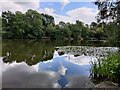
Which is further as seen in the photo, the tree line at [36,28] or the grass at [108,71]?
the tree line at [36,28]

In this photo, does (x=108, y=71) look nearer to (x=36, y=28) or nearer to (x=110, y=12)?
(x=110, y=12)

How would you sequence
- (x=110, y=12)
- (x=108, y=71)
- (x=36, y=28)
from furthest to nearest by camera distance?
(x=36, y=28), (x=110, y=12), (x=108, y=71)

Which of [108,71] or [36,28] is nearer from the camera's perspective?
[108,71]

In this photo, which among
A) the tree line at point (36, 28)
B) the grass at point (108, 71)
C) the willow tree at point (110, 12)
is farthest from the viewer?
the tree line at point (36, 28)

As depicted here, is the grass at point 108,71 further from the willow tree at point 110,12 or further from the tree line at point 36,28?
the tree line at point 36,28

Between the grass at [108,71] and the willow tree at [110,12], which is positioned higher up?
the willow tree at [110,12]

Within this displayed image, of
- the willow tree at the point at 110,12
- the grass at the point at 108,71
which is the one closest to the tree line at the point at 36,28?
the willow tree at the point at 110,12

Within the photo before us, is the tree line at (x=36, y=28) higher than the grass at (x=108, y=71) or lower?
higher

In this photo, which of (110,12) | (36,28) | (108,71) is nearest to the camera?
(108,71)

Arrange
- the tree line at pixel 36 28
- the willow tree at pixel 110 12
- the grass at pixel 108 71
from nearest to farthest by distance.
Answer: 1. the grass at pixel 108 71
2. the willow tree at pixel 110 12
3. the tree line at pixel 36 28

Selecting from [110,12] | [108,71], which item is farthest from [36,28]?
[108,71]

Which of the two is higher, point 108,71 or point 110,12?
point 110,12

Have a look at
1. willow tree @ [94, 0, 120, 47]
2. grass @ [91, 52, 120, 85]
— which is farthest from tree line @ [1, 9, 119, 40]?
grass @ [91, 52, 120, 85]

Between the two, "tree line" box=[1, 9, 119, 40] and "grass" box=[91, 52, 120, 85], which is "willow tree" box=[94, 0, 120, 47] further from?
"tree line" box=[1, 9, 119, 40]
